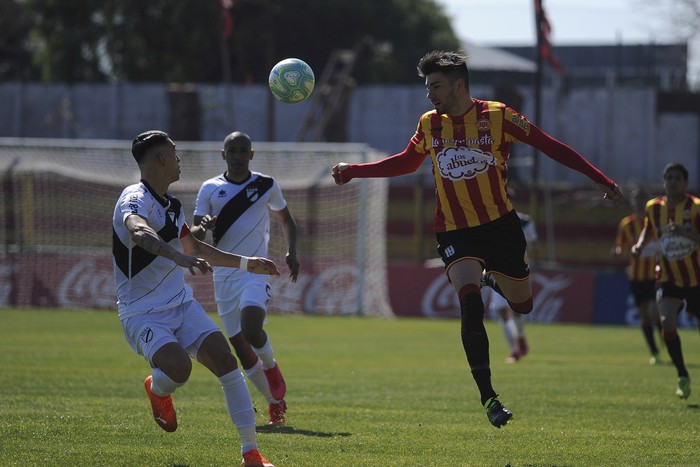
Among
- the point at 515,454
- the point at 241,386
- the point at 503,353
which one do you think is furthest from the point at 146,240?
the point at 503,353

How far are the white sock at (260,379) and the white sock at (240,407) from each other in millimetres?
2178

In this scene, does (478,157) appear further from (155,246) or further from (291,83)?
(155,246)

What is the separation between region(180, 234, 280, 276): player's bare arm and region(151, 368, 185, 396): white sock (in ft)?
2.73

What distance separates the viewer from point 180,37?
44406 mm

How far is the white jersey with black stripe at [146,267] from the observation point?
7465mm

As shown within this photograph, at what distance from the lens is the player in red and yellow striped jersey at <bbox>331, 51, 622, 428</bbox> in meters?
8.30

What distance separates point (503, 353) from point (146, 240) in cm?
1172

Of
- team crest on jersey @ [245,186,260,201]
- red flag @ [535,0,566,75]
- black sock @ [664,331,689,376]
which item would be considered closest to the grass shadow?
team crest on jersey @ [245,186,260,201]

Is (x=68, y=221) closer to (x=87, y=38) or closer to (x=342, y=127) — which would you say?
(x=342, y=127)

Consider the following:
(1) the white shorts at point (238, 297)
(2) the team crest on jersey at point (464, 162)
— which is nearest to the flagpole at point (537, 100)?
(1) the white shorts at point (238, 297)

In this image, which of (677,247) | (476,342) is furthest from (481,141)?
(677,247)

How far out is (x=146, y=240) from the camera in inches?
270

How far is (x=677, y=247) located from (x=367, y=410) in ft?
12.9

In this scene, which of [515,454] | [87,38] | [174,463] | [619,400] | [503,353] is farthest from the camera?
[87,38]
